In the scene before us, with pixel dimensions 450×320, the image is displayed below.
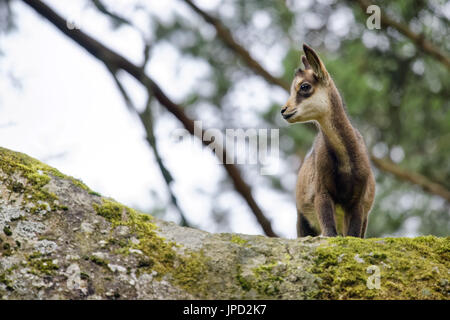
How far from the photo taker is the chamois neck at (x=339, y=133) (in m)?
6.01

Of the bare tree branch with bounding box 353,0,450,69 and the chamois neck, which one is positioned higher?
the bare tree branch with bounding box 353,0,450,69

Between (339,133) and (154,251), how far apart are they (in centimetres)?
350

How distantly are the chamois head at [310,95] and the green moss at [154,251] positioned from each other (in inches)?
118

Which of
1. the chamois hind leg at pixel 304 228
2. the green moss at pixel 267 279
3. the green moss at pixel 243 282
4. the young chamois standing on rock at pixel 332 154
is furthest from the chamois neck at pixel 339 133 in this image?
the green moss at pixel 243 282

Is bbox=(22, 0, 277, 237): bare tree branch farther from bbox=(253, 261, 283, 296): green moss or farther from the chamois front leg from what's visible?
the chamois front leg

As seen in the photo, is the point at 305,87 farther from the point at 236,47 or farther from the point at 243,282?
the point at 236,47

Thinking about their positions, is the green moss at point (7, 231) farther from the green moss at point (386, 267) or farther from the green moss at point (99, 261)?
the green moss at point (386, 267)

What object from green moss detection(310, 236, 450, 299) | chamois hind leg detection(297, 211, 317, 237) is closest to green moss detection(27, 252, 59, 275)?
green moss detection(310, 236, 450, 299)

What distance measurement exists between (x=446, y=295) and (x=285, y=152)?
1176 cm

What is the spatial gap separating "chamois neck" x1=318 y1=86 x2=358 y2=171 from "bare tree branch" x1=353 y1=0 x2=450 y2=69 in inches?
207

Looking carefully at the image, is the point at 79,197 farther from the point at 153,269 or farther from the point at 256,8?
the point at 256,8

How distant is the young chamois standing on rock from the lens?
19.6 ft

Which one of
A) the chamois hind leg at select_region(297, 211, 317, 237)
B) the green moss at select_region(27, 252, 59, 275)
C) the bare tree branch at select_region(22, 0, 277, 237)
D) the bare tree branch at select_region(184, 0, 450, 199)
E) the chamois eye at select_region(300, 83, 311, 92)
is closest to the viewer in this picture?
the green moss at select_region(27, 252, 59, 275)
